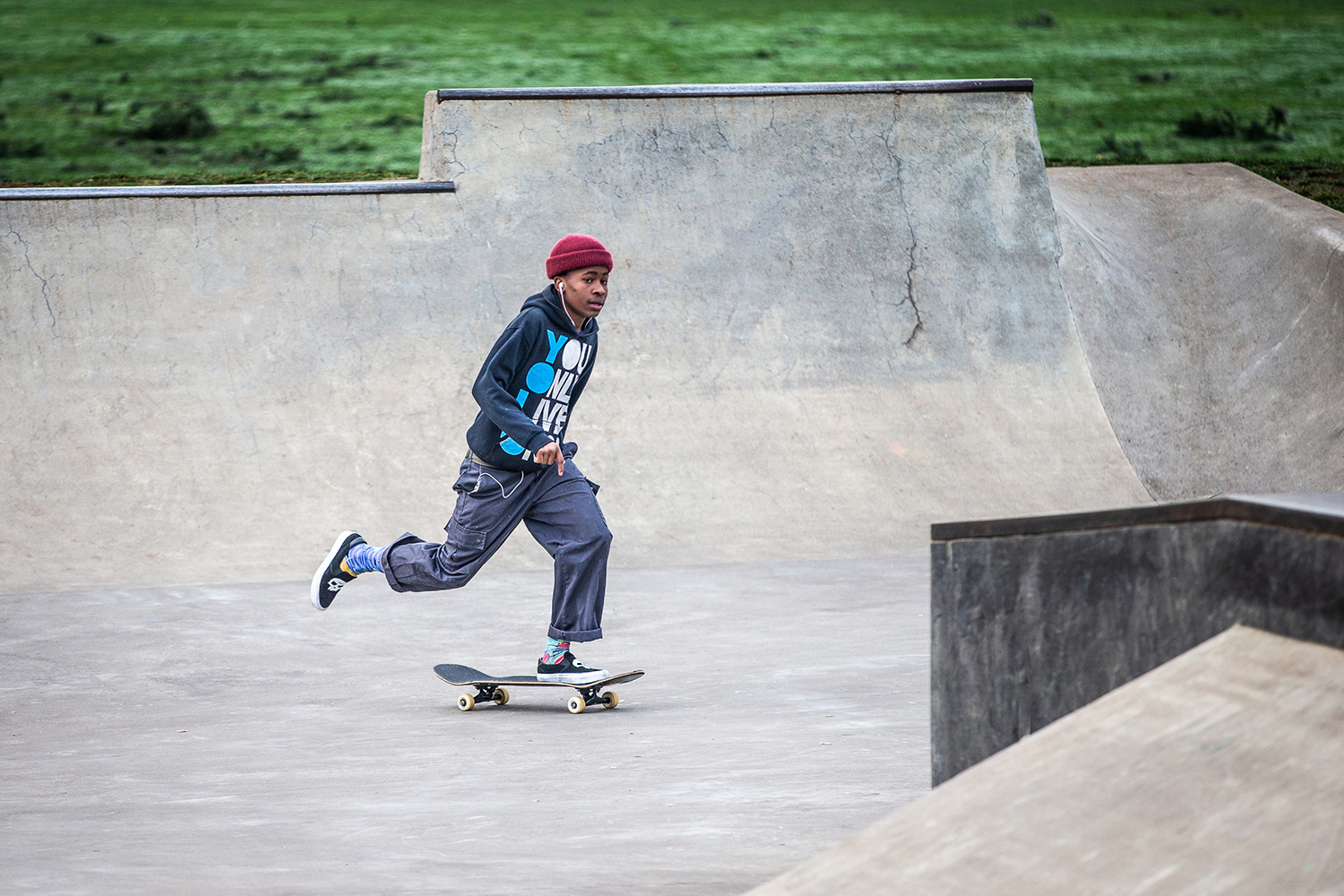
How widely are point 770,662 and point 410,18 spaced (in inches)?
868

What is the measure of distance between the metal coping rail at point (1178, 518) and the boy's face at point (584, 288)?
81.8 inches

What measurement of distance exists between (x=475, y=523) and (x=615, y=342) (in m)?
3.95

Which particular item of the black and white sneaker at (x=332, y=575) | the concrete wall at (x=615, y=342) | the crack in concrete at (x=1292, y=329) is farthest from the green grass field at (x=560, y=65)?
the black and white sneaker at (x=332, y=575)

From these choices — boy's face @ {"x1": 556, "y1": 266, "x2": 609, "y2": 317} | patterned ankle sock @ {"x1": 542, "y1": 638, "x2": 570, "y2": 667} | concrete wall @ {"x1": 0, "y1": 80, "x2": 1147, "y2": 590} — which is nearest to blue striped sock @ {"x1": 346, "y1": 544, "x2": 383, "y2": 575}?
patterned ankle sock @ {"x1": 542, "y1": 638, "x2": 570, "y2": 667}

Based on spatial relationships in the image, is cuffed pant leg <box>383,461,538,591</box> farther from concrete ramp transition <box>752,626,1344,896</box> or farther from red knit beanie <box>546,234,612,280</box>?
concrete ramp transition <box>752,626,1344,896</box>

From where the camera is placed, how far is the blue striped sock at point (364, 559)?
5289mm

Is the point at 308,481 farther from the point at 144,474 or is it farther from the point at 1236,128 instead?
the point at 1236,128

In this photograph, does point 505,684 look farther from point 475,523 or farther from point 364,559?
point 364,559

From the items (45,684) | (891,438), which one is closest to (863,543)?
(891,438)

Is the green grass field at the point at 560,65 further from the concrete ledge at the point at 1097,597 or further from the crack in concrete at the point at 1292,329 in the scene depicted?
the concrete ledge at the point at 1097,597

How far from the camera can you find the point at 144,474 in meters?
7.82

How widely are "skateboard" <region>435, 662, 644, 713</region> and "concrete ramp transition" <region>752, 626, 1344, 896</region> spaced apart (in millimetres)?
2440

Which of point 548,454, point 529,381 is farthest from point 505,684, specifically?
point 529,381

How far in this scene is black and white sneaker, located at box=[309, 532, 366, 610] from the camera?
5.44 m
